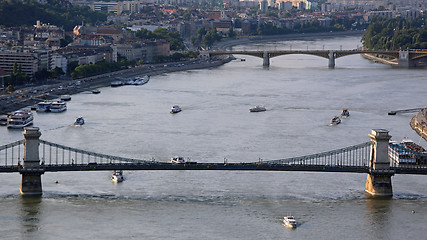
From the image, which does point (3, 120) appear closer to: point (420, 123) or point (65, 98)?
point (65, 98)

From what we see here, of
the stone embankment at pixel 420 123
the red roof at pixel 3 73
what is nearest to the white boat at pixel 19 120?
the red roof at pixel 3 73

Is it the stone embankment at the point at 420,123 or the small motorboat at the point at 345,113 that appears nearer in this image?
the stone embankment at the point at 420,123

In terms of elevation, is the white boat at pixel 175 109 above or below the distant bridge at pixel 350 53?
below

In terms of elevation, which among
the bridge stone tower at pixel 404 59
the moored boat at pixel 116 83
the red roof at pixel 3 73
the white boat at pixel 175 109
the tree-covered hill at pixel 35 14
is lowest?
the white boat at pixel 175 109

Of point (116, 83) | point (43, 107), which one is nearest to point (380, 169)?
point (43, 107)

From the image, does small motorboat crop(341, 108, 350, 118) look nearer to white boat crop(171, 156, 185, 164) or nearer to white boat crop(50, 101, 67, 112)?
white boat crop(50, 101, 67, 112)

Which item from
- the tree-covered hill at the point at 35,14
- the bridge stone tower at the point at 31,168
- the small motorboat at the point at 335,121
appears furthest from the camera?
the tree-covered hill at the point at 35,14

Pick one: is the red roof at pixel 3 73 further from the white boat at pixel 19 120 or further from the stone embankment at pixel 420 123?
the stone embankment at pixel 420 123
